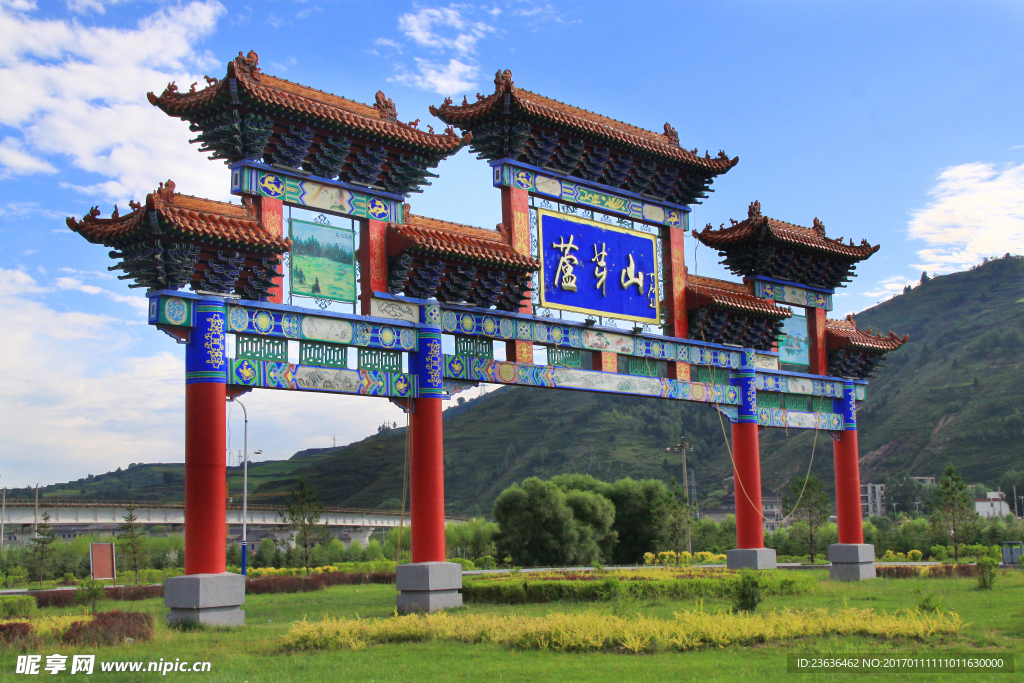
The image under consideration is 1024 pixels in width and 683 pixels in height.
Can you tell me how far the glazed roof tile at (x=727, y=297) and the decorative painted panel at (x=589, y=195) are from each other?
1.64m

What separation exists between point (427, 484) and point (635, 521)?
23.9 m

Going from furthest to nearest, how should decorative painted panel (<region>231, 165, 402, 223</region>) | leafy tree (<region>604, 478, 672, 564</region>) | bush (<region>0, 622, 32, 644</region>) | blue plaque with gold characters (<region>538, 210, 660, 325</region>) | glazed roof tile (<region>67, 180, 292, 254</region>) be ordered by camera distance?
leafy tree (<region>604, 478, 672, 564</region>) → blue plaque with gold characters (<region>538, 210, 660, 325</region>) → decorative painted panel (<region>231, 165, 402, 223</region>) → glazed roof tile (<region>67, 180, 292, 254</region>) → bush (<region>0, 622, 32, 644</region>)

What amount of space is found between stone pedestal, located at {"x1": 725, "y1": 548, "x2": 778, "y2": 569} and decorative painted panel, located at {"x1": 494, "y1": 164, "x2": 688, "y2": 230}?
27.7 ft

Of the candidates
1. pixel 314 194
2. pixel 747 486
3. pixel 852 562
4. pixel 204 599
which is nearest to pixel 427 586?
pixel 204 599

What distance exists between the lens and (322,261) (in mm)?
17031

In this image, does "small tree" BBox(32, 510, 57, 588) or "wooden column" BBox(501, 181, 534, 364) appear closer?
"wooden column" BBox(501, 181, 534, 364)

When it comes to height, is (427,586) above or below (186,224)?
below

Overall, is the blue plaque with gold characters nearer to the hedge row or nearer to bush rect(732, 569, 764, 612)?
the hedge row

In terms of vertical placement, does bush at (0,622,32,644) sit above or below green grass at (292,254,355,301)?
below

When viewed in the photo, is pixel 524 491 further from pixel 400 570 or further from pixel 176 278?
pixel 176 278

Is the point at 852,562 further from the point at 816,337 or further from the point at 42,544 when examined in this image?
the point at 42,544

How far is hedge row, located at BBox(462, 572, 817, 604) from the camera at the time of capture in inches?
708

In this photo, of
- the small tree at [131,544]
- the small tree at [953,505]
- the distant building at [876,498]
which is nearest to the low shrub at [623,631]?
Result: the small tree at [953,505]

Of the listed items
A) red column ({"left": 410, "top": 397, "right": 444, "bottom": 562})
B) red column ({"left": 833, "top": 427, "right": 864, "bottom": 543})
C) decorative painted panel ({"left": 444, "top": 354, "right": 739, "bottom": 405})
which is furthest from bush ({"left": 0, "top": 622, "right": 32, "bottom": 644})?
red column ({"left": 833, "top": 427, "right": 864, "bottom": 543})
